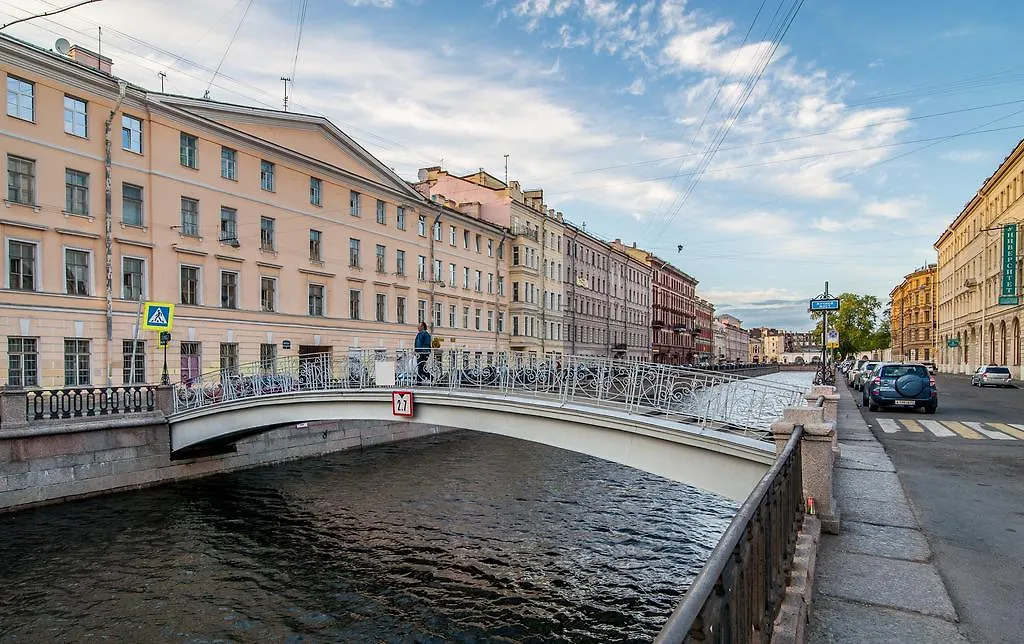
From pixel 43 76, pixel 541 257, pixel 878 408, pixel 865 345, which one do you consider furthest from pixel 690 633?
pixel 865 345

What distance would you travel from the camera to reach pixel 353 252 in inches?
1324

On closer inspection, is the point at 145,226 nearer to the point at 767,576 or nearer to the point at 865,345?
the point at 767,576

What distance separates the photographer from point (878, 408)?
21.4 meters

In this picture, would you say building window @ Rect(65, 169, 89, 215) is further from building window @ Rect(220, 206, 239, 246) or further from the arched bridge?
the arched bridge

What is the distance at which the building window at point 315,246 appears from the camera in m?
30.9

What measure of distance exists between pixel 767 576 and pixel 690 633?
182 centimetres

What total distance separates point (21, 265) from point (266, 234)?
1012 cm

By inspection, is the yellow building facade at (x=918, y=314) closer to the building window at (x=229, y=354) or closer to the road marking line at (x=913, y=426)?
the road marking line at (x=913, y=426)

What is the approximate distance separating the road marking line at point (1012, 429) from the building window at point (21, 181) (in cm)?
2802

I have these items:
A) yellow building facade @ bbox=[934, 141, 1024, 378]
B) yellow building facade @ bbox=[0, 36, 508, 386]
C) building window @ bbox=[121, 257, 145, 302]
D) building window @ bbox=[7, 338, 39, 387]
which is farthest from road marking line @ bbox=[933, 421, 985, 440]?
yellow building facade @ bbox=[934, 141, 1024, 378]

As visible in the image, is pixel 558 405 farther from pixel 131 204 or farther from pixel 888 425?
pixel 131 204

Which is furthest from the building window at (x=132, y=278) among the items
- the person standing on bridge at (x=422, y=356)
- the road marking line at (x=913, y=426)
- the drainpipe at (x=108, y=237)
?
the road marking line at (x=913, y=426)

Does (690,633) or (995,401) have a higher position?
(690,633)

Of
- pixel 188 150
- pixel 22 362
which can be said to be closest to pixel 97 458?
pixel 22 362
